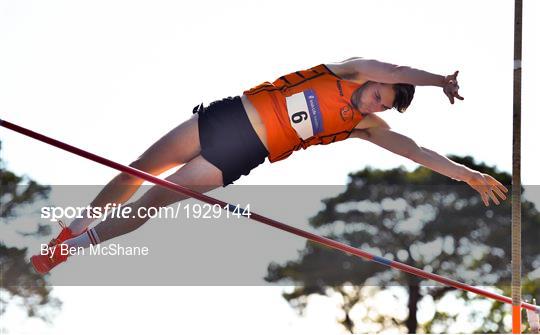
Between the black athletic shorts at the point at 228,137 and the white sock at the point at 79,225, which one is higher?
the black athletic shorts at the point at 228,137

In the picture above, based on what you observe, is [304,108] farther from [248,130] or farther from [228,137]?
[228,137]

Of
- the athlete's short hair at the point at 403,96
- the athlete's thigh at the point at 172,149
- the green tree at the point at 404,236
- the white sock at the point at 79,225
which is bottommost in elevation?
the white sock at the point at 79,225

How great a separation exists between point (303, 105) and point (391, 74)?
0.47 metres

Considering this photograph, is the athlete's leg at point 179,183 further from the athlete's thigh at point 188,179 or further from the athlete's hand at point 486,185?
the athlete's hand at point 486,185

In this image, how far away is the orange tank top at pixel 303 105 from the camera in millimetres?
5574

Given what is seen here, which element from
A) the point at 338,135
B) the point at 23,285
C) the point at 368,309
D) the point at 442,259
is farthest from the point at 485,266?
the point at 338,135

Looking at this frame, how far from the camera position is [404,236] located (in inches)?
845

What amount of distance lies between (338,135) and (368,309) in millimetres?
15226

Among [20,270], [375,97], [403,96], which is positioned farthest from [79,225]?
[20,270]

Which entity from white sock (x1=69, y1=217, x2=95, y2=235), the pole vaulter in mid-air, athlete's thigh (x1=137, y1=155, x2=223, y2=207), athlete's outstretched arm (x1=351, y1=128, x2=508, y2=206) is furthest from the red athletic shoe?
athlete's outstretched arm (x1=351, y1=128, x2=508, y2=206)

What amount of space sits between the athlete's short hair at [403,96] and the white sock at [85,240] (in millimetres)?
1631

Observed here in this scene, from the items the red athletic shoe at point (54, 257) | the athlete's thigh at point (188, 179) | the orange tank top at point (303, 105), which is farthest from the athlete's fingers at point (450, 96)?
the red athletic shoe at point (54, 257)

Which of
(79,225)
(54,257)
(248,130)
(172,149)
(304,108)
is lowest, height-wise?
(54,257)

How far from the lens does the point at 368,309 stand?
813 inches
